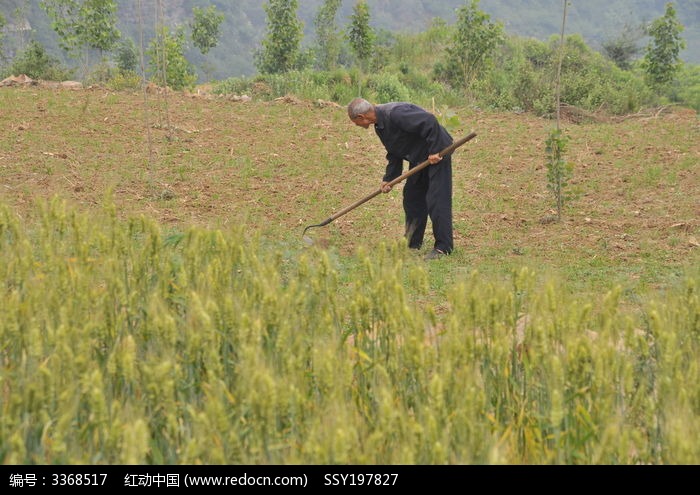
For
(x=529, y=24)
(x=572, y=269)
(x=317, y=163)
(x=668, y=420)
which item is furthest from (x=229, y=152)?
(x=529, y=24)

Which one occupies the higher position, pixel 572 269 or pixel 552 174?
pixel 552 174

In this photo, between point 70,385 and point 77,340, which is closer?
point 70,385

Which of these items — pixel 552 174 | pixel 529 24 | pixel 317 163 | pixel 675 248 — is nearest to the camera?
pixel 675 248

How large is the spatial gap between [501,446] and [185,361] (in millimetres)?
1002

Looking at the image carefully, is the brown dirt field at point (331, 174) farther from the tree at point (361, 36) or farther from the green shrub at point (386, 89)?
the tree at point (361, 36)

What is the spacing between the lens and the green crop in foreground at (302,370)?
6.75 ft

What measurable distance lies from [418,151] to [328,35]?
26.5m

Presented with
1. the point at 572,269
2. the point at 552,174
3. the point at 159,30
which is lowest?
the point at 572,269

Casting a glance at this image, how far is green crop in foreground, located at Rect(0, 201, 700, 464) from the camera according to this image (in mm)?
2059

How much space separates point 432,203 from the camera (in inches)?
252

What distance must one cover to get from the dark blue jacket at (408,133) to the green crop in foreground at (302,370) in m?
3.32

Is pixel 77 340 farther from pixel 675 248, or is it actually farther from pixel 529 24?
pixel 529 24

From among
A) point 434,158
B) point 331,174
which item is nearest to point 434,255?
point 434,158
